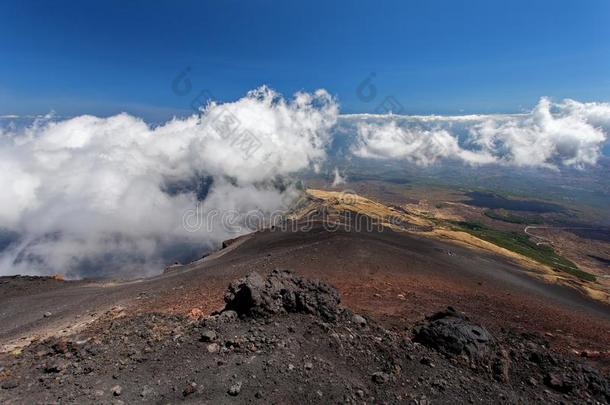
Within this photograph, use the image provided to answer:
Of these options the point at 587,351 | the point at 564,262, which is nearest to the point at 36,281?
the point at 587,351

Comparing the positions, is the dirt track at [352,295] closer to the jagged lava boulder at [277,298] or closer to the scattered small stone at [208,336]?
the jagged lava boulder at [277,298]

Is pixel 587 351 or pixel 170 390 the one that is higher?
pixel 170 390

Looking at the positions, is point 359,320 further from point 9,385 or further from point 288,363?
point 9,385

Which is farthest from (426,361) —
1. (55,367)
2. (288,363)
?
(55,367)

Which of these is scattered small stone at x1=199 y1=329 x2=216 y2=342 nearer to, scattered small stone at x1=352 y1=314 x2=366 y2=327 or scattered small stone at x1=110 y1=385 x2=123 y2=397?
scattered small stone at x1=110 y1=385 x2=123 y2=397

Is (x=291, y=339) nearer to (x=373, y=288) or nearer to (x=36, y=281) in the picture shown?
(x=373, y=288)

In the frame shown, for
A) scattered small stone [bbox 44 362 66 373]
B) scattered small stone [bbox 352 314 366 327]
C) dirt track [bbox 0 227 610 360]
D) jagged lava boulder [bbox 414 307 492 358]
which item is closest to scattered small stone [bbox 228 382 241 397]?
scattered small stone [bbox 352 314 366 327]

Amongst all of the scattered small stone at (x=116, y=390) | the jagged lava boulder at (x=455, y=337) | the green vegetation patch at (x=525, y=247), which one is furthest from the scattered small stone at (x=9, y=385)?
the green vegetation patch at (x=525, y=247)
